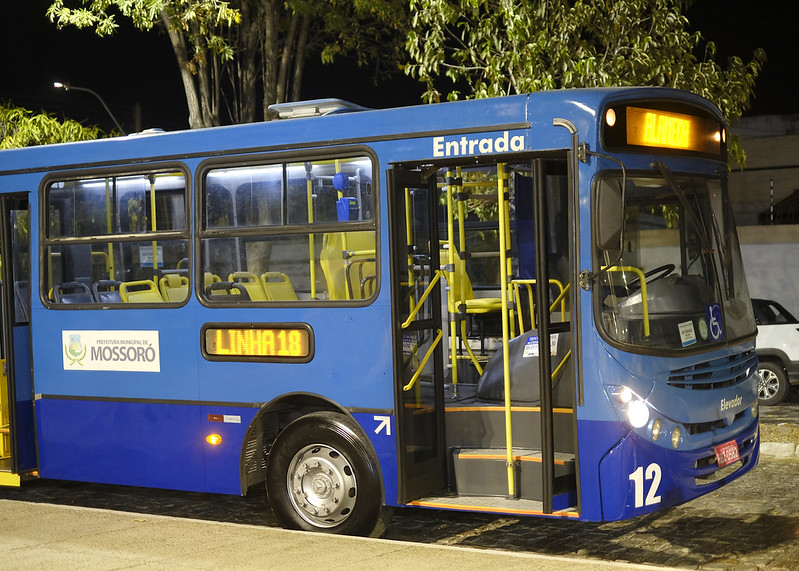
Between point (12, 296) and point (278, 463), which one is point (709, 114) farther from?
point (12, 296)

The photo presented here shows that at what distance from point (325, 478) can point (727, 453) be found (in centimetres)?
269

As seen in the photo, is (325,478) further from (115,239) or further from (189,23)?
(189,23)

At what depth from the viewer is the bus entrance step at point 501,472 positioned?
6734 mm

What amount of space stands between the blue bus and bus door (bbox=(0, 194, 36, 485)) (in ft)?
0.12

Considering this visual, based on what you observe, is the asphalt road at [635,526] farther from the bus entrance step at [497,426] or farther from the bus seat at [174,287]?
the bus seat at [174,287]

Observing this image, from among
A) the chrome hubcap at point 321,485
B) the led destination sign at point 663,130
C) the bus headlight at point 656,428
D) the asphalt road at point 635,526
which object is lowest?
the asphalt road at point 635,526

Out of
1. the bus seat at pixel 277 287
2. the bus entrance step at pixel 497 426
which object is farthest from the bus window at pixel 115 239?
the bus entrance step at pixel 497 426

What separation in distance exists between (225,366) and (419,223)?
1.81m

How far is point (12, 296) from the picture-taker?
902cm

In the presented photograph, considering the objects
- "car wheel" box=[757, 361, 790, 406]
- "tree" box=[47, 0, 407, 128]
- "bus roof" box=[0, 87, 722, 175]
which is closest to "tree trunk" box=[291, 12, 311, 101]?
"tree" box=[47, 0, 407, 128]

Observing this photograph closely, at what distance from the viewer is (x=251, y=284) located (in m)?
7.79

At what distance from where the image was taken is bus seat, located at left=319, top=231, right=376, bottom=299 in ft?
23.9

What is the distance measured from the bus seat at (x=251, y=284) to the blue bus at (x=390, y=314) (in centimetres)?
3

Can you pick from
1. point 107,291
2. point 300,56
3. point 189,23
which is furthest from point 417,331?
point 300,56
